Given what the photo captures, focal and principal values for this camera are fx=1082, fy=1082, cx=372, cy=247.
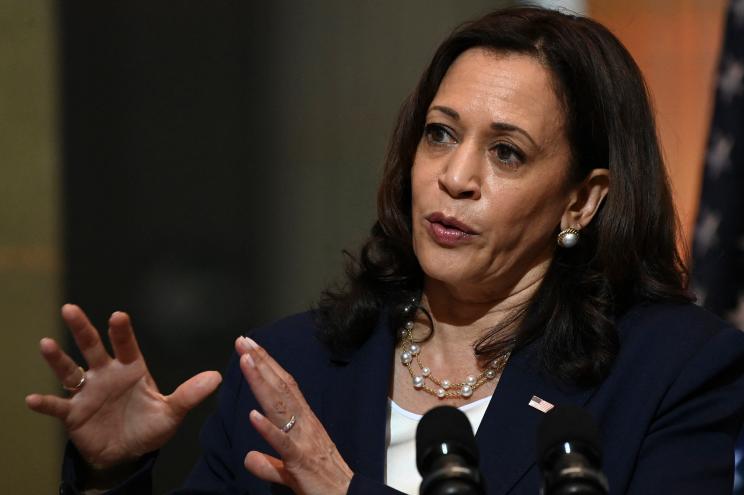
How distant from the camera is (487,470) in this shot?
2.07 metres

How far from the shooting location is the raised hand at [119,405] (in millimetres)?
2064

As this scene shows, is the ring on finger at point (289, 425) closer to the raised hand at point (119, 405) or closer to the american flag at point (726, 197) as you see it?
the raised hand at point (119, 405)

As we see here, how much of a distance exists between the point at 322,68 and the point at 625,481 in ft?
8.21

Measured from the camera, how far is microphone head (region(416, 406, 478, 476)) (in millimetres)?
1322

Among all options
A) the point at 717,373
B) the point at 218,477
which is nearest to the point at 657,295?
the point at 717,373

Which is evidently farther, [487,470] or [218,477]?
[218,477]

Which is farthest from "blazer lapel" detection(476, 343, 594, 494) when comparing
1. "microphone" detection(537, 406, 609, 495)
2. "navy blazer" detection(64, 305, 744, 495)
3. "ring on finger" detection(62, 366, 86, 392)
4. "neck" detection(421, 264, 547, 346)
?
"ring on finger" detection(62, 366, 86, 392)

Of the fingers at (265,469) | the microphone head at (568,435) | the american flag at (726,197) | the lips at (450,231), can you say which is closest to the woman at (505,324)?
the lips at (450,231)

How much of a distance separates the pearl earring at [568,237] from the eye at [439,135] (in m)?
0.32

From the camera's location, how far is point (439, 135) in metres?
2.29

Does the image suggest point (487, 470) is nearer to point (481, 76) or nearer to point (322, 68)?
point (481, 76)

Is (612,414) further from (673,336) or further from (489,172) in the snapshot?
(489,172)

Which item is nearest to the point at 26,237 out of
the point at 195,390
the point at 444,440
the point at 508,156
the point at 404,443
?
the point at 195,390

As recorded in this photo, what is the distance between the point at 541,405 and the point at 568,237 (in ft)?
1.28
